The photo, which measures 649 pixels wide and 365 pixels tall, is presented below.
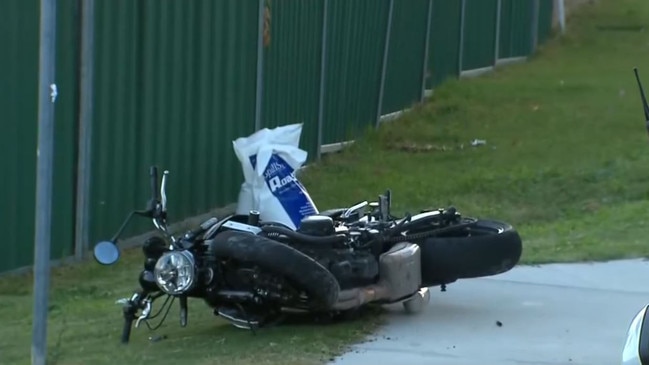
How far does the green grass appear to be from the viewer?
24.1ft

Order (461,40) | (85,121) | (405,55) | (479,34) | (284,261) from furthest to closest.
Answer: (479,34) < (461,40) < (405,55) < (85,121) < (284,261)

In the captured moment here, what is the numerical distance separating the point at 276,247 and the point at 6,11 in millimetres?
4125

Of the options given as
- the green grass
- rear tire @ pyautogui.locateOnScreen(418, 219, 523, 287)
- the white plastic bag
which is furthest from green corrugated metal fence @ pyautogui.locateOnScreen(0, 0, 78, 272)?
rear tire @ pyautogui.locateOnScreen(418, 219, 523, 287)

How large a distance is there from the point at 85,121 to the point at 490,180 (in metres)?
4.89

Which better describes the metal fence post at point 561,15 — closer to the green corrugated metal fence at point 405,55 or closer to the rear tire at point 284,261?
the green corrugated metal fence at point 405,55

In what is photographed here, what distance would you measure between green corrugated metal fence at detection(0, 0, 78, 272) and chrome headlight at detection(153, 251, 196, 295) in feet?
11.7

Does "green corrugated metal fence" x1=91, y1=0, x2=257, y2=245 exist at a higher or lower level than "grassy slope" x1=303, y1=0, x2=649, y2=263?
higher

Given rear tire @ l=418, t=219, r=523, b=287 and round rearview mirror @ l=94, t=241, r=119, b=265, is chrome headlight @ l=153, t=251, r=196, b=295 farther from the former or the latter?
rear tire @ l=418, t=219, r=523, b=287

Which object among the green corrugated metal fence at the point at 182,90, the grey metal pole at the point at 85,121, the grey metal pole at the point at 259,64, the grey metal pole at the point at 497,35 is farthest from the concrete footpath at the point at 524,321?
the grey metal pole at the point at 497,35

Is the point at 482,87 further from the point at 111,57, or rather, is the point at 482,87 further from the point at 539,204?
the point at 111,57

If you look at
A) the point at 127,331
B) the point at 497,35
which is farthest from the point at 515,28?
the point at 127,331

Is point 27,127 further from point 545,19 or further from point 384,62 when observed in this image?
point 545,19

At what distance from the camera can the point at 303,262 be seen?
6910mm

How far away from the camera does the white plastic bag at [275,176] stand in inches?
447
